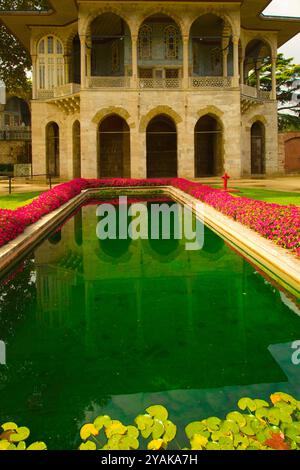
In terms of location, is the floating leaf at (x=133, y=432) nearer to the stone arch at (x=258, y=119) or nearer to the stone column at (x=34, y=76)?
the stone column at (x=34, y=76)

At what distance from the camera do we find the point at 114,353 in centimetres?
491

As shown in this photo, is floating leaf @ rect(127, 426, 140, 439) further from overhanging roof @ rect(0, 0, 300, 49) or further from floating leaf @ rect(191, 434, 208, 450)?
overhanging roof @ rect(0, 0, 300, 49)

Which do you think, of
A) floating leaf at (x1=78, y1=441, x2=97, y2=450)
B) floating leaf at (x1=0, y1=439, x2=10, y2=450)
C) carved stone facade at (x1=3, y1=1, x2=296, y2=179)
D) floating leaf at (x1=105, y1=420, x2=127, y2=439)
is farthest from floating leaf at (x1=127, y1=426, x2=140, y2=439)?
carved stone facade at (x1=3, y1=1, x2=296, y2=179)

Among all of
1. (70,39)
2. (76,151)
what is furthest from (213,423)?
(70,39)

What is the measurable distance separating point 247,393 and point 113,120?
30.8 meters

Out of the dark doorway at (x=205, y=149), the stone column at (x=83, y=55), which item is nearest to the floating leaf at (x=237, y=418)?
the stone column at (x=83, y=55)

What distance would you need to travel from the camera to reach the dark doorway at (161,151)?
110ft

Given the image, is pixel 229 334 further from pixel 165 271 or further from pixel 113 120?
pixel 113 120

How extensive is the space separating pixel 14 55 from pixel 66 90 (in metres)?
8.09

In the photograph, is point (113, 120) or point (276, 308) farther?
point (113, 120)

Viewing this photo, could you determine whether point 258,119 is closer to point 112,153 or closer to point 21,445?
point 112,153

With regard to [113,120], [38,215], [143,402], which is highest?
[113,120]

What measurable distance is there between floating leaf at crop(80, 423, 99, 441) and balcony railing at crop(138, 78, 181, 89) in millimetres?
26977

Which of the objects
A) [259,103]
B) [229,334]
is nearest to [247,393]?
[229,334]
